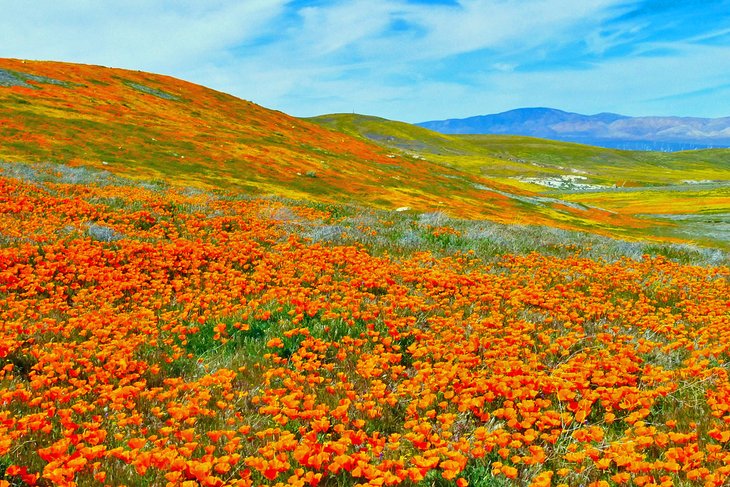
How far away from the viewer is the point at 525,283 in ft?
31.5

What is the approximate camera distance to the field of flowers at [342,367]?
11.8ft

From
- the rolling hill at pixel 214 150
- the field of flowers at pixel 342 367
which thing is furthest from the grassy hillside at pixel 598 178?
the field of flowers at pixel 342 367

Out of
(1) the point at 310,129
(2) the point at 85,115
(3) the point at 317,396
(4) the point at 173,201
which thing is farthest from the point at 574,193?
(3) the point at 317,396

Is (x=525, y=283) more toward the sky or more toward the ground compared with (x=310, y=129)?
more toward the ground

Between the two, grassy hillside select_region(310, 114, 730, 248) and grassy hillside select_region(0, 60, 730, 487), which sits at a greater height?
grassy hillside select_region(310, 114, 730, 248)

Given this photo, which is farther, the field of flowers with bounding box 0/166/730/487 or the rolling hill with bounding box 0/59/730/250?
the rolling hill with bounding box 0/59/730/250

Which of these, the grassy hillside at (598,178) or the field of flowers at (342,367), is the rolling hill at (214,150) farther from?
the field of flowers at (342,367)

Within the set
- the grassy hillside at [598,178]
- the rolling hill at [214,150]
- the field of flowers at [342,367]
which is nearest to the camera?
the field of flowers at [342,367]

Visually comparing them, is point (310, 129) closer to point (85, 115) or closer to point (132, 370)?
point (85, 115)

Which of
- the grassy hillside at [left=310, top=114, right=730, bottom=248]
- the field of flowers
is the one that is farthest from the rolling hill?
the field of flowers

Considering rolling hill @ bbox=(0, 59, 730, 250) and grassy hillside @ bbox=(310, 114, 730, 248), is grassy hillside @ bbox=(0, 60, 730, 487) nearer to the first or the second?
rolling hill @ bbox=(0, 59, 730, 250)

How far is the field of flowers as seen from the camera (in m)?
3.61

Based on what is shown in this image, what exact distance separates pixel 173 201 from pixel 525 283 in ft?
40.9

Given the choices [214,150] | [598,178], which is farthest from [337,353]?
[598,178]
